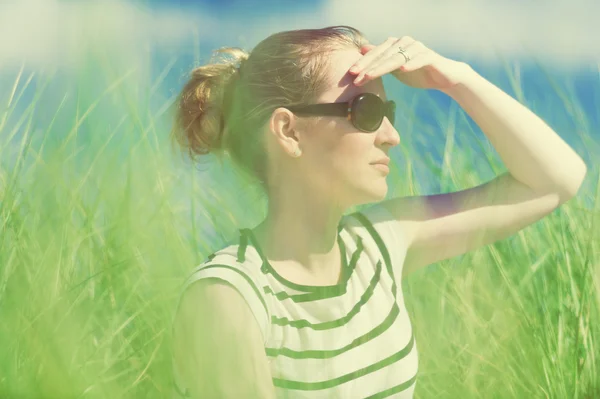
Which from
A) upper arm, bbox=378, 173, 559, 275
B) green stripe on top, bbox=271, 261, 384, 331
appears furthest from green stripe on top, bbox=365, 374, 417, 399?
upper arm, bbox=378, 173, 559, 275

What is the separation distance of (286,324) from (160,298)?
272 mm

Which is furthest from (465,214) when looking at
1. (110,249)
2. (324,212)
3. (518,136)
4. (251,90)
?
(110,249)

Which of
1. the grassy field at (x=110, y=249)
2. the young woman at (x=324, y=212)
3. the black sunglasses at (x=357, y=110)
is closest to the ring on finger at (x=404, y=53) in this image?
the young woman at (x=324, y=212)

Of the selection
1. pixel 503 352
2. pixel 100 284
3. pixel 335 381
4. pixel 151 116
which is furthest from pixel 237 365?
pixel 503 352

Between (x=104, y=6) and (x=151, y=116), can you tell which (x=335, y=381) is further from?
(x=104, y=6)

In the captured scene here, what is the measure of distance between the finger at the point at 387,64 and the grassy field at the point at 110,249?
0.22 m

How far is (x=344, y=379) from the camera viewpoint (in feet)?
4.25

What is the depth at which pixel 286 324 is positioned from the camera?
126 cm

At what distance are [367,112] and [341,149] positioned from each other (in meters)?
0.07

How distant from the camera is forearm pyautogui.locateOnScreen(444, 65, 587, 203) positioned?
1395 mm

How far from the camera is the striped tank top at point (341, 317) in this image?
125 centimetres

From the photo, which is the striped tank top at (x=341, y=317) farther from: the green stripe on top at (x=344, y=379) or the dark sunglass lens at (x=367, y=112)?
the dark sunglass lens at (x=367, y=112)

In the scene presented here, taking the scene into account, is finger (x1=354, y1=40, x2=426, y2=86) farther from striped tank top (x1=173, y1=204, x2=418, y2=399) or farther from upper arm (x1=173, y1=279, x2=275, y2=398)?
upper arm (x1=173, y1=279, x2=275, y2=398)

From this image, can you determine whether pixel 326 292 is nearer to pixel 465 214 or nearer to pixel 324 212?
pixel 324 212
